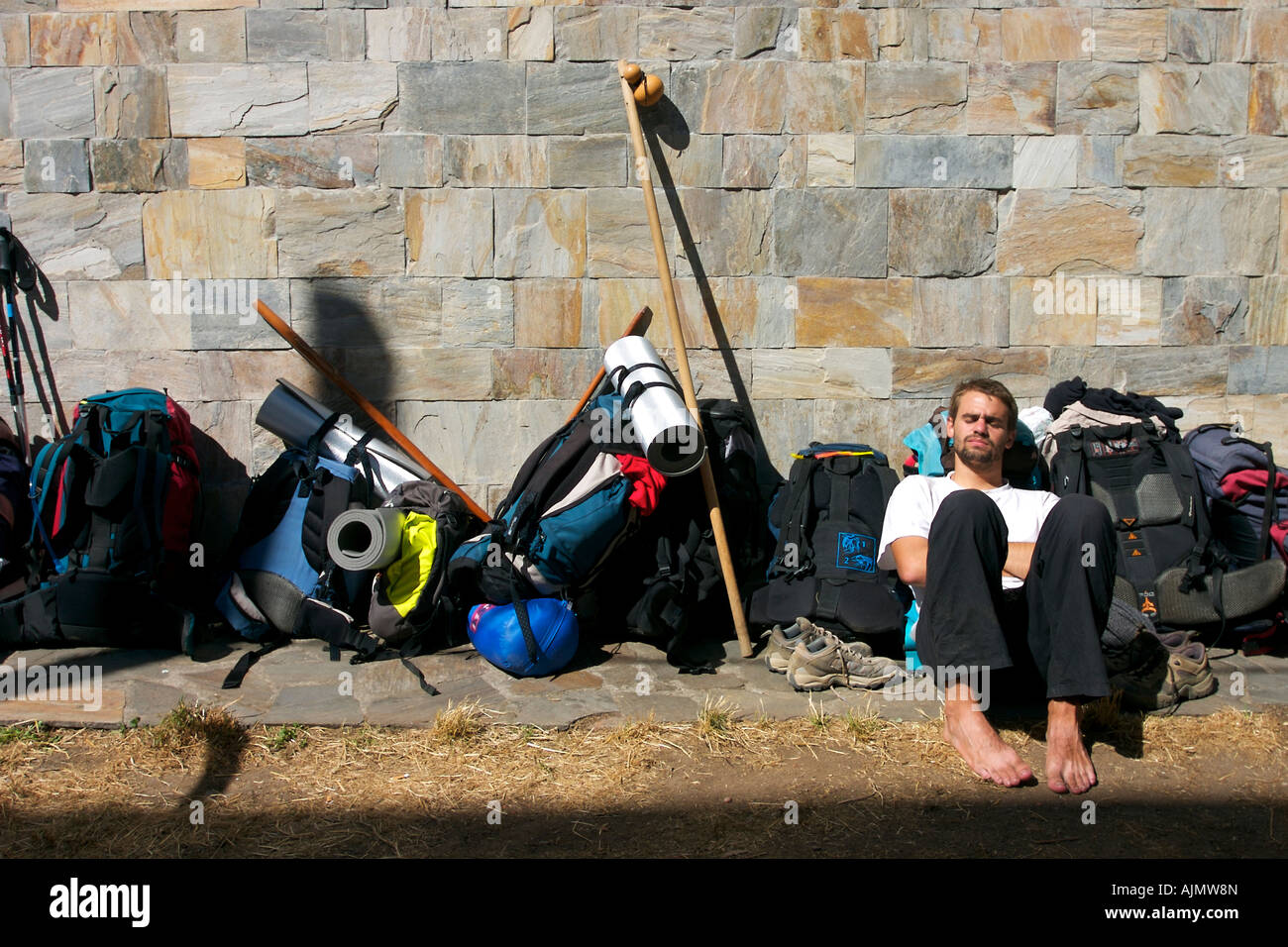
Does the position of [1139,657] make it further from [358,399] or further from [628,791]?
[358,399]

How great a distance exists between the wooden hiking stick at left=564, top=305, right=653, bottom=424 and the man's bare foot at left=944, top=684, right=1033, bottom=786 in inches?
88.8

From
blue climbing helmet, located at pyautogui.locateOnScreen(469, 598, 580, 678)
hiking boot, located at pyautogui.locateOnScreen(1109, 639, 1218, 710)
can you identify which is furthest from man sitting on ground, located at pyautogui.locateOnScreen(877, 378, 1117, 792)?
blue climbing helmet, located at pyautogui.locateOnScreen(469, 598, 580, 678)

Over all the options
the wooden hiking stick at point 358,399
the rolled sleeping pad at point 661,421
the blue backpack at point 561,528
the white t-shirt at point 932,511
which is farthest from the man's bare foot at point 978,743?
the wooden hiking stick at point 358,399

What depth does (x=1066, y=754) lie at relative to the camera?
2959 millimetres

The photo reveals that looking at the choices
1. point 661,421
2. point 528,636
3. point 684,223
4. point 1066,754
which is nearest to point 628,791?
point 528,636

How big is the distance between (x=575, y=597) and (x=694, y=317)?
155cm

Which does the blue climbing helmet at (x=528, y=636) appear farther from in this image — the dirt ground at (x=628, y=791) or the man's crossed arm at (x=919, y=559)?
the man's crossed arm at (x=919, y=559)

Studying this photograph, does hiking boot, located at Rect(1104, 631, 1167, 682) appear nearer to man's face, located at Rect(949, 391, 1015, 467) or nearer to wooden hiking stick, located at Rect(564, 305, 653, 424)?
man's face, located at Rect(949, 391, 1015, 467)

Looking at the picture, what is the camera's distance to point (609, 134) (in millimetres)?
4664

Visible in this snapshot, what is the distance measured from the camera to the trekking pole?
4684 mm

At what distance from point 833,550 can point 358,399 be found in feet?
7.46

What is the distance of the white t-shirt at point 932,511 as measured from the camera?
327 centimetres
